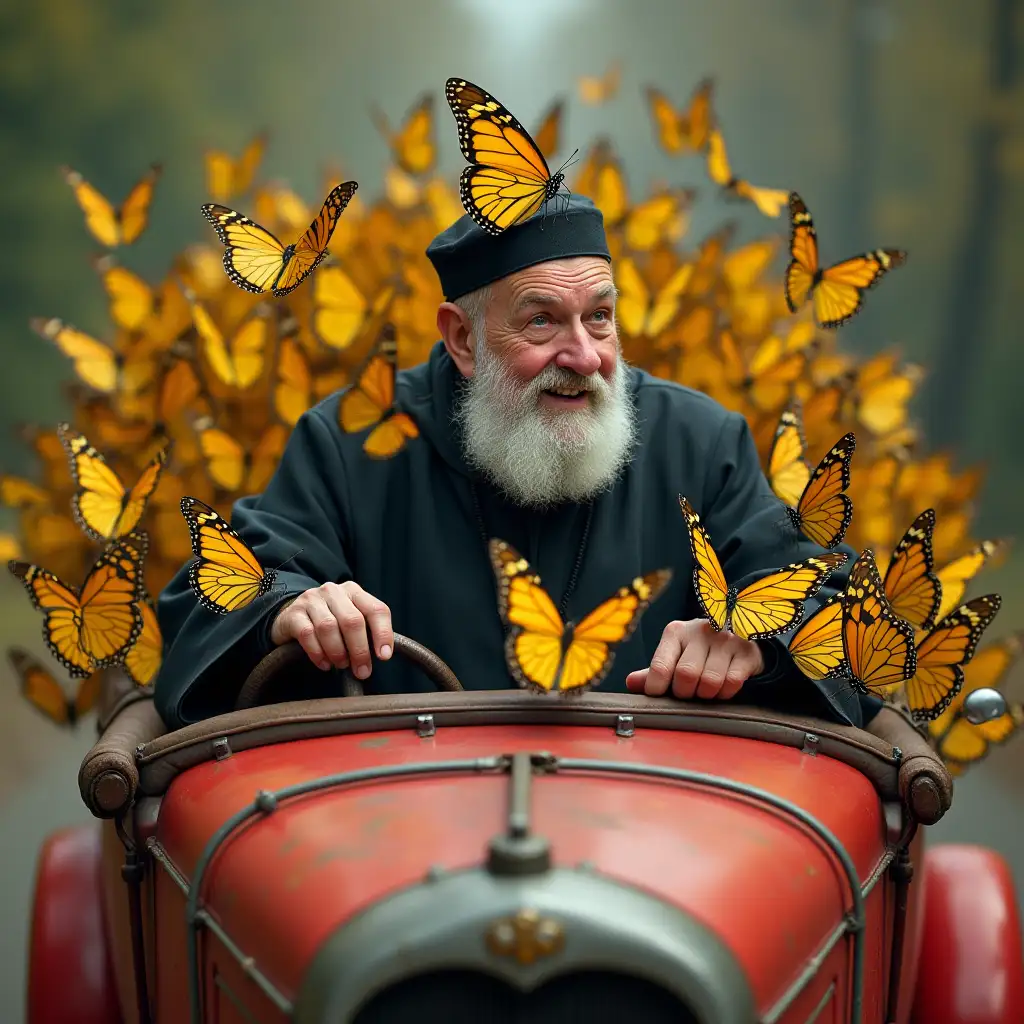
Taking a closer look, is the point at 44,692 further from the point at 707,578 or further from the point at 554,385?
the point at 707,578

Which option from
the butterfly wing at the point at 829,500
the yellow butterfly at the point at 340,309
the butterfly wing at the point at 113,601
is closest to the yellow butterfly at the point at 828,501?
the butterfly wing at the point at 829,500

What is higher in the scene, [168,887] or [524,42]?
[524,42]

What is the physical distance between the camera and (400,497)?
302cm

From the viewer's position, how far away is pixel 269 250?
252 centimetres

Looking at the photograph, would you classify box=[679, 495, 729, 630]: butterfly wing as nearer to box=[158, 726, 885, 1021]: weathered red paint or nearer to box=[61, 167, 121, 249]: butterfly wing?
box=[158, 726, 885, 1021]: weathered red paint

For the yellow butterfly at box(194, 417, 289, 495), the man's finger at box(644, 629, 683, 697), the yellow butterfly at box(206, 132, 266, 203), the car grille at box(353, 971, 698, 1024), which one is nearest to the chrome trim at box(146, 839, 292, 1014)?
the car grille at box(353, 971, 698, 1024)

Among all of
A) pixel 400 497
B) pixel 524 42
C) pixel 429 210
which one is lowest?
pixel 400 497

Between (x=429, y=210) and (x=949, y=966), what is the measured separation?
2.96 m

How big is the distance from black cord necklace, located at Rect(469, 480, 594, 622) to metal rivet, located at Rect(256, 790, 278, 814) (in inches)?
41.0

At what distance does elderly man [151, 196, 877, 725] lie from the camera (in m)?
2.83

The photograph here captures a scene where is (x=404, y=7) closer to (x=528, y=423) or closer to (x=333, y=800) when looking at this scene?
(x=528, y=423)

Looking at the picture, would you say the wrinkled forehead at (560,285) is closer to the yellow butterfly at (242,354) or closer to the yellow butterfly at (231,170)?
the yellow butterfly at (242,354)

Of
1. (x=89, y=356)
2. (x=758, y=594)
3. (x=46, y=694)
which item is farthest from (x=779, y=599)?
(x=89, y=356)

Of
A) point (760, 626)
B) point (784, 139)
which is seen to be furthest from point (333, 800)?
point (784, 139)
